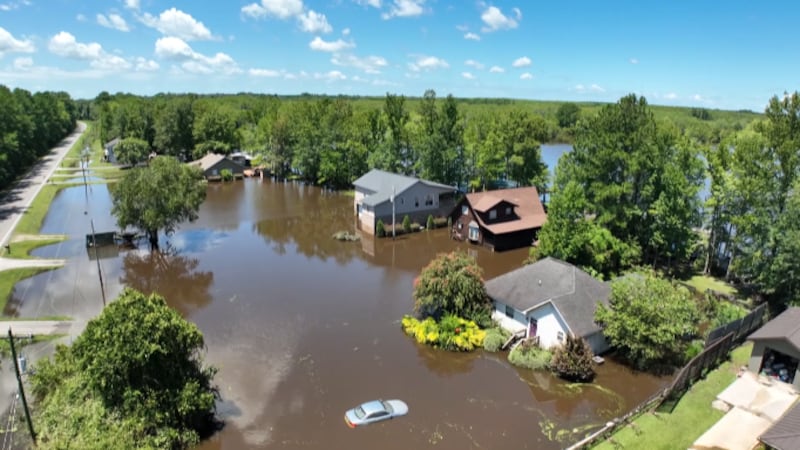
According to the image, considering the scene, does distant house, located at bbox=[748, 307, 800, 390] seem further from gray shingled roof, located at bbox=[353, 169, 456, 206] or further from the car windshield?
gray shingled roof, located at bbox=[353, 169, 456, 206]

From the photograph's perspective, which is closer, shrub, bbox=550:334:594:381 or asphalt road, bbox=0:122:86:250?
shrub, bbox=550:334:594:381

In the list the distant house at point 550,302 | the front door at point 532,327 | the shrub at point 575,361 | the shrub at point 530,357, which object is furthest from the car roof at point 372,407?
the front door at point 532,327

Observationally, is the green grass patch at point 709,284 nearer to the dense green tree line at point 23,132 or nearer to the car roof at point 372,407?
the car roof at point 372,407

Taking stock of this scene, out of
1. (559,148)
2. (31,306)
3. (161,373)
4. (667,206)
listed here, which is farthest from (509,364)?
(559,148)

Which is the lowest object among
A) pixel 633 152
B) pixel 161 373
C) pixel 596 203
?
pixel 161 373

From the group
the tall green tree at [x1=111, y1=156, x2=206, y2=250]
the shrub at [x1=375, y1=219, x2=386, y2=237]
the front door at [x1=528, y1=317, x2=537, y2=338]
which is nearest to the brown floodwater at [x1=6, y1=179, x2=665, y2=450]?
the shrub at [x1=375, y1=219, x2=386, y2=237]

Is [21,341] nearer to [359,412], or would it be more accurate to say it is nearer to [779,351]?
[359,412]

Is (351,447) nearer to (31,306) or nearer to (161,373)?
(161,373)
